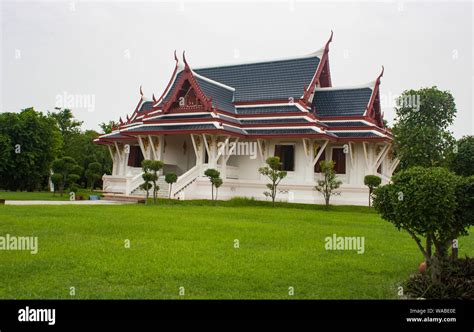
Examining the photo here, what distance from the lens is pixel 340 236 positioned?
11930 millimetres

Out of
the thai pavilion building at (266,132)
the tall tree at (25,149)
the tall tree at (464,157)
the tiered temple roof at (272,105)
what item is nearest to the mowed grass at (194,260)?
the tall tree at (464,157)

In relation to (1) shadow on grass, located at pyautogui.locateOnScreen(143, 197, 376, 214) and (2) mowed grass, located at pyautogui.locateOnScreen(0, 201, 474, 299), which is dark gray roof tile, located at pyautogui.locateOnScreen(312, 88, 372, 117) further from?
(2) mowed grass, located at pyautogui.locateOnScreen(0, 201, 474, 299)

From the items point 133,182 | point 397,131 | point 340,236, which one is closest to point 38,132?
point 133,182

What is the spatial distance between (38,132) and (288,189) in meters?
19.9

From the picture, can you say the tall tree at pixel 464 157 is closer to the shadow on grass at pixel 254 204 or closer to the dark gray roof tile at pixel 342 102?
the shadow on grass at pixel 254 204

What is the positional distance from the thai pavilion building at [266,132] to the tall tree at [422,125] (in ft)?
3.37

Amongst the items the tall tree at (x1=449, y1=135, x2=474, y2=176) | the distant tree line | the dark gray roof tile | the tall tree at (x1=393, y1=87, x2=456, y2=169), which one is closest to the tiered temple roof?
the dark gray roof tile

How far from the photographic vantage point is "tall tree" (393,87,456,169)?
2455 cm

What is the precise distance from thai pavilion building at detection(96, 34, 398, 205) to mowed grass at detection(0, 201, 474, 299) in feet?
31.6

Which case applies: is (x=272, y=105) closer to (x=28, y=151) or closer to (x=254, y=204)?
(x=254, y=204)

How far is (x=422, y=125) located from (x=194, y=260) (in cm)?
2157

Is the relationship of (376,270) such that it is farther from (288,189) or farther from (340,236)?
(288,189)
